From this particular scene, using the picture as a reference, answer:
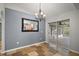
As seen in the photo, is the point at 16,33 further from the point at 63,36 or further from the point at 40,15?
the point at 63,36

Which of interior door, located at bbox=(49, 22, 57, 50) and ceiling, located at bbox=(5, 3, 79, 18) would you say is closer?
ceiling, located at bbox=(5, 3, 79, 18)

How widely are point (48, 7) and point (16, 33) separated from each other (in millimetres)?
697

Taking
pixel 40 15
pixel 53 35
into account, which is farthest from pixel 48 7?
pixel 53 35

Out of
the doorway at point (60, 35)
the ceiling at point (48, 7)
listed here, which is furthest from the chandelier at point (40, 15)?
the doorway at point (60, 35)

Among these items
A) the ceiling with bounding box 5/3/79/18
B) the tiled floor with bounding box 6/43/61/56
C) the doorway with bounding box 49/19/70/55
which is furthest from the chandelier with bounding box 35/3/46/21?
the tiled floor with bounding box 6/43/61/56

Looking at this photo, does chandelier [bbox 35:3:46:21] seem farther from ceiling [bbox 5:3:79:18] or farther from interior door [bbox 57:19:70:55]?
interior door [bbox 57:19:70:55]

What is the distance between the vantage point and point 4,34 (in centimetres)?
144

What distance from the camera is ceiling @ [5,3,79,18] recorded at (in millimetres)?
1444

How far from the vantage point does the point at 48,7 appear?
59.1 inches

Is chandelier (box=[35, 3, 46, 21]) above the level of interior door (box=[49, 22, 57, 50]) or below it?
above

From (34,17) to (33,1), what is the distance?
10.4 inches

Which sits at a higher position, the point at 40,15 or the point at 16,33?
→ the point at 40,15

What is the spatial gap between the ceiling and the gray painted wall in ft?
0.29

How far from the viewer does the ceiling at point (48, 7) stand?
1444 mm
